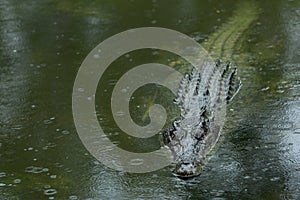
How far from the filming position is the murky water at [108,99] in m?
4.93

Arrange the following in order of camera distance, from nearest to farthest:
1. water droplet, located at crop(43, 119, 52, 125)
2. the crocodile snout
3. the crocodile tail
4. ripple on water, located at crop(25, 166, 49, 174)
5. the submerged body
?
the crocodile snout < the submerged body < ripple on water, located at crop(25, 166, 49, 174) < water droplet, located at crop(43, 119, 52, 125) < the crocodile tail

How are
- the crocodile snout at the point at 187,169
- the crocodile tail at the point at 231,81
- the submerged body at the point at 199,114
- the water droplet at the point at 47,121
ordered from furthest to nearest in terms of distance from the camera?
the crocodile tail at the point at 231,81 → the water droplet at the point at 47,121 → the submerged body at the point at 199,114 → the crocodile snout at the point at 187,169

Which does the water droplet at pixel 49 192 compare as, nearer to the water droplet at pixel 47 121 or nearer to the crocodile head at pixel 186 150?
the crocodile head at pixel 186 150

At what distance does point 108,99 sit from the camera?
652cm

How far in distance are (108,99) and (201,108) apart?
1.21m

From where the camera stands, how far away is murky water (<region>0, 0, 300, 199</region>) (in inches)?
194

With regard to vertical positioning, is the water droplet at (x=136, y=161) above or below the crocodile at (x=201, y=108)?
below

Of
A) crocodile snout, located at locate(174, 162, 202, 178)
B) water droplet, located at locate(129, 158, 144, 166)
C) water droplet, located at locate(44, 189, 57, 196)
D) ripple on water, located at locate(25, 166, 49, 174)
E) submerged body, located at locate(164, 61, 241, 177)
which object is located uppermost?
submerged body, located at locate(164, 61, 241, 177)

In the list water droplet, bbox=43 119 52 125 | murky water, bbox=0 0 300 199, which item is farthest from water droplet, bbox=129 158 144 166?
water droplet, bbox=43 119 52 125

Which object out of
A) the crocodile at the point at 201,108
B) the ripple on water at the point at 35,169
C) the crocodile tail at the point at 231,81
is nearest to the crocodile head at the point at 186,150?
the crocodile at the point at 201,108

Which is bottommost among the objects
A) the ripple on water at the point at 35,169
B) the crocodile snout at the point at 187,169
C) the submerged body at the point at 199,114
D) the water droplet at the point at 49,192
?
the water droplet at the point at 49,192

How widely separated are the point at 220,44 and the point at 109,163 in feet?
10.0

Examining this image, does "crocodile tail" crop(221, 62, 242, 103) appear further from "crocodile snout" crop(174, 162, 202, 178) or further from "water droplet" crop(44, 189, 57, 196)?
"water droplet" crop(44, 189, 57, 196)

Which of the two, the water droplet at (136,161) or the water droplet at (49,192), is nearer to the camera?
the water droplet at (49,192)
